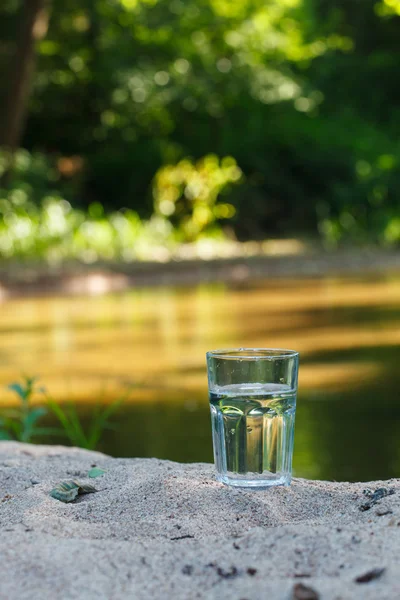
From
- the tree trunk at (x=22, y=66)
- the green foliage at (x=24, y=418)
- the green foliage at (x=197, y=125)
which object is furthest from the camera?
the green foliage at (x=197, y=125)

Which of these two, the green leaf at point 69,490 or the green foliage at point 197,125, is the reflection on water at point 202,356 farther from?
the green foliage at point 197,125

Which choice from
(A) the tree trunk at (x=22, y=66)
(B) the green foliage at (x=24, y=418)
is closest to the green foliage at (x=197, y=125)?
(A) the tree trunk at (x=22, y=66)

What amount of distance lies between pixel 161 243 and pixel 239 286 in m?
4.26

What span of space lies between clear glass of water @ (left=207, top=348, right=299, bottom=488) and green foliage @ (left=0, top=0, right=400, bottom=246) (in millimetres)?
15870

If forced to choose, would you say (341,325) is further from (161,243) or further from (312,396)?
(161,243)

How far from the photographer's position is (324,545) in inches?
80.8

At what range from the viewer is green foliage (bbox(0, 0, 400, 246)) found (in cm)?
1978

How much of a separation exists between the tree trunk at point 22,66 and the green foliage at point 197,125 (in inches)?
26.0

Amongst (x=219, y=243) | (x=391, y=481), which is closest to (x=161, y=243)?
(x=219, y=243)

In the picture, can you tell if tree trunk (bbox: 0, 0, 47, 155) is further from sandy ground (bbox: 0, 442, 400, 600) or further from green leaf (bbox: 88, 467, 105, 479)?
sandy ground (bbox: 0, 442, 400, 600)

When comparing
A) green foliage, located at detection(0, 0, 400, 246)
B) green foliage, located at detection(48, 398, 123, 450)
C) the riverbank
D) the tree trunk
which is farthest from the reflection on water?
green foliage, located at detection(0, 0, 400, 246)

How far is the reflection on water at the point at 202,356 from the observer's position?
14.3 feet

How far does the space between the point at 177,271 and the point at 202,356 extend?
734 cm

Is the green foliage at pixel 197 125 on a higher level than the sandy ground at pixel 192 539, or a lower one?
higher
